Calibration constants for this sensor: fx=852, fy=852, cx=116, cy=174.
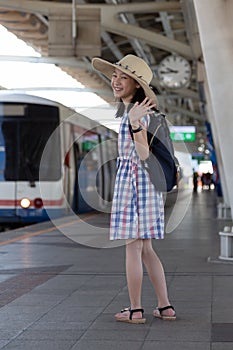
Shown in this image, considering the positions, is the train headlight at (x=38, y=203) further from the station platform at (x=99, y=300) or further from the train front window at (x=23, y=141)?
the station platform at (x=99, y=300)

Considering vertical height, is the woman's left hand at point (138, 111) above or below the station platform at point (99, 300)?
above

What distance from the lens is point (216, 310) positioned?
21.9 ft

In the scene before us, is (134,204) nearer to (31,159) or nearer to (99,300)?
(99,300)

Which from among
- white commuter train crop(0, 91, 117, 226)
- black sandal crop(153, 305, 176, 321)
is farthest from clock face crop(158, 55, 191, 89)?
black sandal crop(153, 305, 176, 321)

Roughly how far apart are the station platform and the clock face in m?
14.6

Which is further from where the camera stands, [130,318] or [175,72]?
[175,72]

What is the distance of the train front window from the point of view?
18125mm

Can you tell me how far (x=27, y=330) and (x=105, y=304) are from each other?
1.23 meters

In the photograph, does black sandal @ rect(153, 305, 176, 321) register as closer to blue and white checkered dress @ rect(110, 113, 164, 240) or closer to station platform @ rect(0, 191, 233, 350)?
station platform @ rect(0, 191, 233, 350)

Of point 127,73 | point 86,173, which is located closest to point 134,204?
point 127,73

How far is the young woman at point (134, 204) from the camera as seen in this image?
20.1ft

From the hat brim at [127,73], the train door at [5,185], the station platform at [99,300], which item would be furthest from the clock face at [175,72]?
the hat brim at [127,73]

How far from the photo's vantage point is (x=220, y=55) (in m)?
9.52

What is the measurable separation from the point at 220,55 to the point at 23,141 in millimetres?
9247
